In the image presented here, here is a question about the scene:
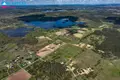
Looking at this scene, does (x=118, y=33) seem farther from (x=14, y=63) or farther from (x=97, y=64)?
(x=14, y=63)

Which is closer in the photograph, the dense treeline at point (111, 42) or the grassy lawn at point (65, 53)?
the grassy lawn at point (65, 53)

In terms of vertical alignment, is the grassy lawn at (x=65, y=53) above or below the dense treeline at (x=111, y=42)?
above

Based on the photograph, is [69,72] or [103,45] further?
[103,45]

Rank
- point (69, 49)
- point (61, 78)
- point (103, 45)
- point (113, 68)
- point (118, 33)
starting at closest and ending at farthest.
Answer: point (61, 78) < point (113, 68) < point (69, 49) < point (103, 45) < point (118, 33)

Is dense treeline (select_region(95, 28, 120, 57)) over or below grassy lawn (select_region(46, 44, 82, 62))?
below

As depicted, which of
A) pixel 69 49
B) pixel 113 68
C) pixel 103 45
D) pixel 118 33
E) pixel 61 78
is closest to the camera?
pixel 61 78

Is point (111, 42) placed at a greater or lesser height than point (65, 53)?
lesser

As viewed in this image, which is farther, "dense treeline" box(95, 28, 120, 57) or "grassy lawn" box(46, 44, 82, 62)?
"dense treeline" box(95, 28, 120, 57)

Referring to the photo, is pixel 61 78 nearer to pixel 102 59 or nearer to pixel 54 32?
pixel 102 59

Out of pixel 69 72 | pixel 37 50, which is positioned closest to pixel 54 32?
pixel 37 50

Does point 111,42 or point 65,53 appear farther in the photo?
point 111,42
